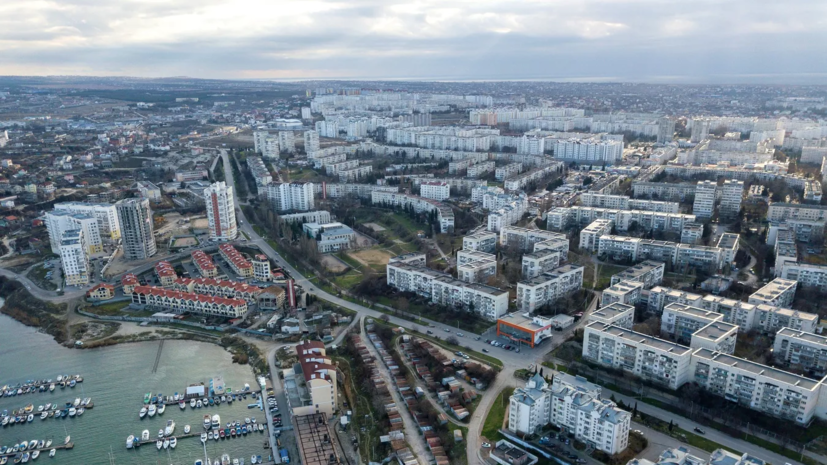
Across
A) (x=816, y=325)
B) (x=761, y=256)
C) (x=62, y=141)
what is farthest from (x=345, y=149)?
(x=816, y=325)

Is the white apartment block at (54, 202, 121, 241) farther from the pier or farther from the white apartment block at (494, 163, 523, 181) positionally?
the white apartment block at (494, 163, 523, 181)

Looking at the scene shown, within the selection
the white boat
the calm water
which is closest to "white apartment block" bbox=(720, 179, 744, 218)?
the calm water

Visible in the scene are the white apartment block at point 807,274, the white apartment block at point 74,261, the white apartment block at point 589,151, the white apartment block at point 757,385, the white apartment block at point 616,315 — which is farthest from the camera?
Result: the white apartment block at point 589,151

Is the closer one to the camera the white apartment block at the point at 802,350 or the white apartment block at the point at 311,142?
the white apartment block at the point at 802,350

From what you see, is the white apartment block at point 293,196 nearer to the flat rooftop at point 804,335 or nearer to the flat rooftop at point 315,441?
the flat rooftop at point 315,441

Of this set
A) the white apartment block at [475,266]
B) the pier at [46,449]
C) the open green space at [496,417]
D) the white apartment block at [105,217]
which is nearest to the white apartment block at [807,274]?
the white apartment block at [475,266]

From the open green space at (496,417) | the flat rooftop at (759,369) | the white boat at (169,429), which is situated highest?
the flat rooftop at (759,369)
